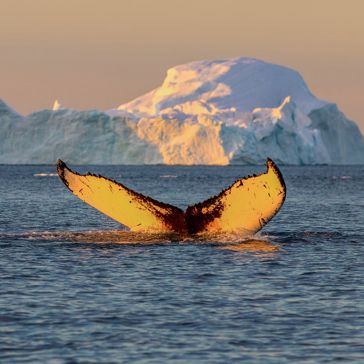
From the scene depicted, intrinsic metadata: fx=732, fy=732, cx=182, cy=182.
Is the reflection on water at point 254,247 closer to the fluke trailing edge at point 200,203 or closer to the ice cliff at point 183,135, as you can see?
the fluke trailing edge at point 200,203

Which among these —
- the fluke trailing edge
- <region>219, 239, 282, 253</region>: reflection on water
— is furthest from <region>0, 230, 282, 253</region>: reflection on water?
the fluke trailing edge

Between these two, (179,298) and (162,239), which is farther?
(162,239)

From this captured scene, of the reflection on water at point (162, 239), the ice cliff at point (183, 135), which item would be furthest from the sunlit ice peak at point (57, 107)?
the reflection on water at point (162, 239)

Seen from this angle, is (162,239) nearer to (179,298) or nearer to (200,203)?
(200,203)

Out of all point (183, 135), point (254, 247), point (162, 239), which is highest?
point (183, 135)

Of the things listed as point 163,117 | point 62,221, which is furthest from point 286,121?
point 62,221

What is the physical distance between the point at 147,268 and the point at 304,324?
4.23 meters

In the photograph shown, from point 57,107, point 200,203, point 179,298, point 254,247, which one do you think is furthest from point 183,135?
point 179,298

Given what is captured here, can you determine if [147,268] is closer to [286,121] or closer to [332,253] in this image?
[332,253]

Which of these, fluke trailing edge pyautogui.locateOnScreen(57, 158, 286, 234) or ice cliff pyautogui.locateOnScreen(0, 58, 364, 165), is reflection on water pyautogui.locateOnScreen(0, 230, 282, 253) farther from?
ice cliff pyautogui.locateOnScreen(0, 58, 364, 165)

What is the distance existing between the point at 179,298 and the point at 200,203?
3121mm

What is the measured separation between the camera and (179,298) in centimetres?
990

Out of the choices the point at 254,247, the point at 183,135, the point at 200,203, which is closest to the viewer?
the point at 200,203

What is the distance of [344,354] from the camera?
740 cm
